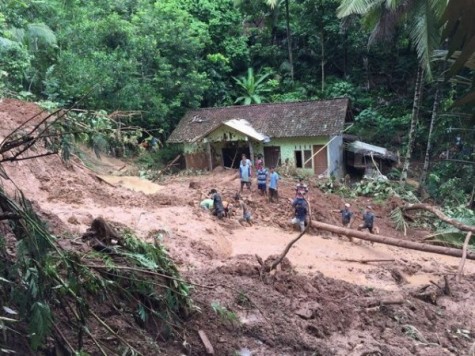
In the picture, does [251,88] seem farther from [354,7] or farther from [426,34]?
[426,34]

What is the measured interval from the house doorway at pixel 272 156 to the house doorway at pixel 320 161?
1.86 m

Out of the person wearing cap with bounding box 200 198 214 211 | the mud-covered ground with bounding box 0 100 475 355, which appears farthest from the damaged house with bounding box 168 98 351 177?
the person wearing cap with bounding box 200 198 214 211

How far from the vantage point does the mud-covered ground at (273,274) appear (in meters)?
5.80

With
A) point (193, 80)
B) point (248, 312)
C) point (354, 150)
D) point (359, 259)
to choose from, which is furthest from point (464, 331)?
point (193, 80)

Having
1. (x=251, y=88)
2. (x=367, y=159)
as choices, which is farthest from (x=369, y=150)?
(x=251, y=88)

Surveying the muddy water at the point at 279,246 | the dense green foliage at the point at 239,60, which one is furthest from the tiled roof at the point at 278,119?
the muddy water at the point at 279,246

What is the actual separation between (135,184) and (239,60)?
15.7 meters

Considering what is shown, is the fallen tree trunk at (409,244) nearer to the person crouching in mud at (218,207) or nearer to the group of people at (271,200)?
the group of people at (271,200)

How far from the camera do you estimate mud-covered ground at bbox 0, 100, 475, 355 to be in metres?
5.80

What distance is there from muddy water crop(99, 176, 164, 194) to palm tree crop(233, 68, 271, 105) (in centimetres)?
1214

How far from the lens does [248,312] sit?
611cm

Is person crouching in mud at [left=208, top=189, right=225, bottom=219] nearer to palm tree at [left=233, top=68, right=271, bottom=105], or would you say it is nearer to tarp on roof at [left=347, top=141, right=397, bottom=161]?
tarp on roof at [left=347, top=141, right=397, bottom=161]

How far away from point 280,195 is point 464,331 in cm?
957

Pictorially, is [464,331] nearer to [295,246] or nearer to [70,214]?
[295,246]
